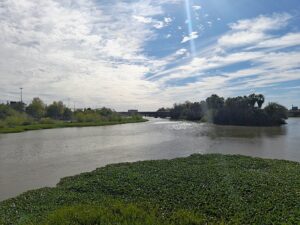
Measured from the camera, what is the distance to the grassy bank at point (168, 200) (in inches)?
278

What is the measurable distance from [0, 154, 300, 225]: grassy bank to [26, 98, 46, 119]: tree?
73526 millimetres

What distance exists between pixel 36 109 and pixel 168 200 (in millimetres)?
78044

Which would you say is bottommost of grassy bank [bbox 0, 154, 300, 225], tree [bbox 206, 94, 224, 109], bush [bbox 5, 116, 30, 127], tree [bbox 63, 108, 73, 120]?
grassy bank [bbox 0, 154, 300, 225]

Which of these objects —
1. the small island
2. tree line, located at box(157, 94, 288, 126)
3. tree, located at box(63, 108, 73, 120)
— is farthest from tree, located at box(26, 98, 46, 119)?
tree line, located at box(157, 94, 288, 126)

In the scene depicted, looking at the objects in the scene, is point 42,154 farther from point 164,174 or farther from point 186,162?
point 164,174

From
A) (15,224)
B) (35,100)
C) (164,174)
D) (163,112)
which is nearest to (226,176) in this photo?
(164,174)

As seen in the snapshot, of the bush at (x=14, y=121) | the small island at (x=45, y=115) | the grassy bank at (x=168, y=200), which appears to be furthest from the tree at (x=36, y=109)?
the grassy bank at (x=168, y=200)

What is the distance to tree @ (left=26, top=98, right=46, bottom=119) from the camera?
8081cm

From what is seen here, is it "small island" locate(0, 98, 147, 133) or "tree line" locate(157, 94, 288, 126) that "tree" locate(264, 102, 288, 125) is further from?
"small island" locate(0, 98, 147, 133)

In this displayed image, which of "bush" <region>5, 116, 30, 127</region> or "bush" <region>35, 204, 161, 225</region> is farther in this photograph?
"bush" <region>5, 116, 30, 127</region>

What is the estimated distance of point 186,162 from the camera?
50.2ft

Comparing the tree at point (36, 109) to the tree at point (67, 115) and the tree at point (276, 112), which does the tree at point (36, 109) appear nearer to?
the tree at point (67, 115)

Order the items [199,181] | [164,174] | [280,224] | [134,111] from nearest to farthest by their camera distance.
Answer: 1. [280,224]
2. [199,181]
3. [164,174]
4. [134,111]

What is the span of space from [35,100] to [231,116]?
51093 millimetres
